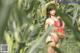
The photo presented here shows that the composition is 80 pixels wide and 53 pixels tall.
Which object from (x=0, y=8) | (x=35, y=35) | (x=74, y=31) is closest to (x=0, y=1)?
(x=0, y=8)

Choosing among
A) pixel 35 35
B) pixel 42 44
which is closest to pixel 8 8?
pixel 42 44

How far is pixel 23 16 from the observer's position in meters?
0.17

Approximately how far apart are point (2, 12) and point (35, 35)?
0.21 m

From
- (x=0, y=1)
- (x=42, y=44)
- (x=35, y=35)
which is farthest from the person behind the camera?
(x=35, y=35)

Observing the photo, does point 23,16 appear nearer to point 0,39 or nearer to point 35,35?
point 0,39

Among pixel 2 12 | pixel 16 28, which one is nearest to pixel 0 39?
pixel 2 12

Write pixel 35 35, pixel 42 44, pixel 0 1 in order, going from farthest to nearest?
pixel 35 35 < pixel 42 44 < pixel 0 1

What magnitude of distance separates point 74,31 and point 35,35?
14 cm

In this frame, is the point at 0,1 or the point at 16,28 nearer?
the point at 0,1

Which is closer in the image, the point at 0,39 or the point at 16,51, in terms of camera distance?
the point at 0,39

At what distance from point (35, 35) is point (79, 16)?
0.29 ft

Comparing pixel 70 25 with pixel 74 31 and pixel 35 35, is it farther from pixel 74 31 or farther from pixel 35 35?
pixel 35 35

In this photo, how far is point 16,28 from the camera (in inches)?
10.5

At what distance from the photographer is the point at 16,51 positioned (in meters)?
0.24
